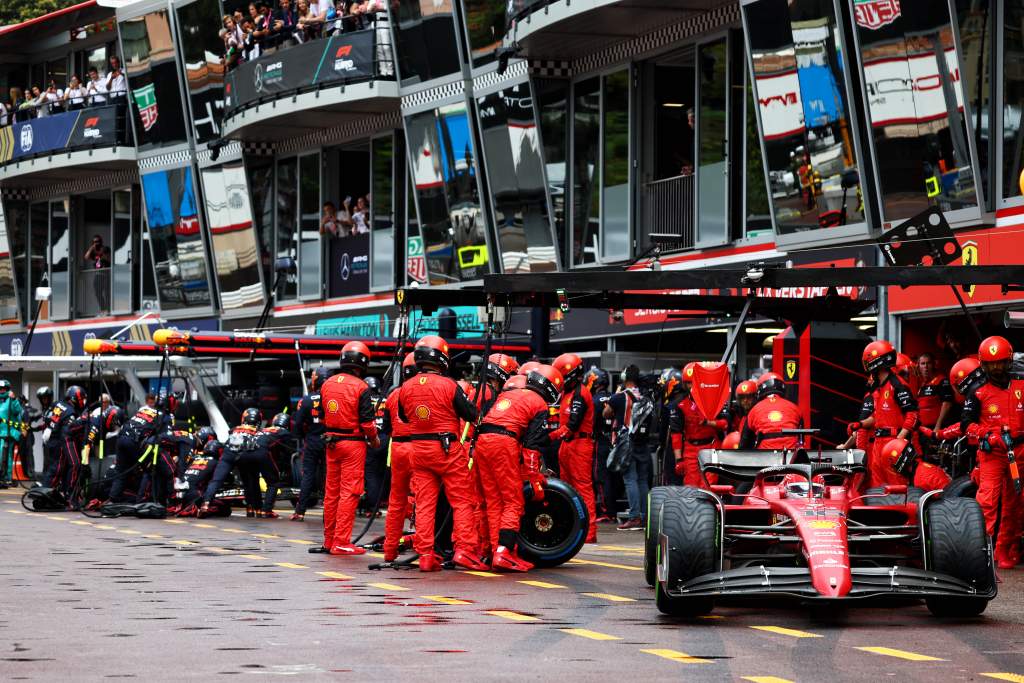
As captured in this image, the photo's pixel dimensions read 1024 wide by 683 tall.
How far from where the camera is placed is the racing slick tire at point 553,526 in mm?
14750

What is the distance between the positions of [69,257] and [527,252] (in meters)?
18.5

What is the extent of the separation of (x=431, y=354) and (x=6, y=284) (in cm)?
3224

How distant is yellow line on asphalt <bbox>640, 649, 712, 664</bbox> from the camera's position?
898 cm

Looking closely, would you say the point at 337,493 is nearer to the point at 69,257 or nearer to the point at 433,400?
the point at 433,400

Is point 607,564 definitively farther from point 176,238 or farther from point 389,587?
point 176,238

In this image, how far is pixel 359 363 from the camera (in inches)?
653

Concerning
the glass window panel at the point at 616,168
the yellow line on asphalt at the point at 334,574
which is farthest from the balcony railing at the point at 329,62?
the yellow line on asphalt at the point at 334,574

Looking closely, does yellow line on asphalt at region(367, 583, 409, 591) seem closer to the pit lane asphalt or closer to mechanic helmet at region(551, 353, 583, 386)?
the pit lane asphalt

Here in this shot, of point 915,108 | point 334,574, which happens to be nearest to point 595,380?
point 915,108

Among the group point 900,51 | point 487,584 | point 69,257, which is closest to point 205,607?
point 487,584

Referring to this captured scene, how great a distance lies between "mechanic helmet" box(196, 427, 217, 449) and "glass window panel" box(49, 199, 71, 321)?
1919 centimetres

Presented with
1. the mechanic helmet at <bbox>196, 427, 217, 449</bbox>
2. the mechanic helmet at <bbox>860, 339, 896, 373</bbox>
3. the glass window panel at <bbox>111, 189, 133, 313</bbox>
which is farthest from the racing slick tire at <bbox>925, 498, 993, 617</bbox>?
the glass window panel at <bbox>111, 189, 133, 313</bbox>

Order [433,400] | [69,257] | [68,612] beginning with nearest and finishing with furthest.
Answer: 1. [68,612]
2. [433,400]
3. [69,257]

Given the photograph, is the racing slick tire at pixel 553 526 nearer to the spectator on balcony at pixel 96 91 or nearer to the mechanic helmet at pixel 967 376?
the mechanic helmet at pixel 967 376
